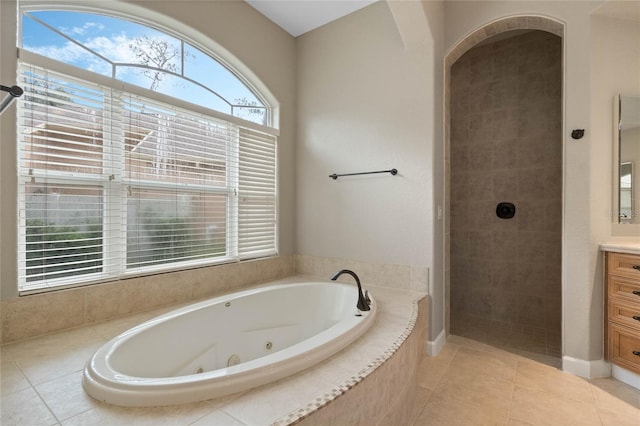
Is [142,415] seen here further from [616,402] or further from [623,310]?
[623,310]

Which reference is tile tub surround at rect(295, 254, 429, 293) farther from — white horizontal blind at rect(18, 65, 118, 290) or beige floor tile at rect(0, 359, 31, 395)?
beige floor tile at rect(0, 359, 31, 395)

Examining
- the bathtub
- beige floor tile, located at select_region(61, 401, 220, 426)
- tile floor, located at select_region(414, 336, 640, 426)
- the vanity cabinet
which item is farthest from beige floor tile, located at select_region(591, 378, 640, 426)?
beige floor tile, located at select_region(61, 401, 220, 426)

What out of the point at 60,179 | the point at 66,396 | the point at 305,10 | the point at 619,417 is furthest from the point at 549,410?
the point at 305,10

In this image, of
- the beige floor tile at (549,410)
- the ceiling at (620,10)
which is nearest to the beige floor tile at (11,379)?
the beige floor tile at (549,410)

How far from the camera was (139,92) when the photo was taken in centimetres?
189

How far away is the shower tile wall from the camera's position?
9.29 feet

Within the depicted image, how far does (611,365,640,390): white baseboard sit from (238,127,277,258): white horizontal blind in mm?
2654

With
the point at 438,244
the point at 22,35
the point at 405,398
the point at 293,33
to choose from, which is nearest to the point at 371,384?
the point at 405,398

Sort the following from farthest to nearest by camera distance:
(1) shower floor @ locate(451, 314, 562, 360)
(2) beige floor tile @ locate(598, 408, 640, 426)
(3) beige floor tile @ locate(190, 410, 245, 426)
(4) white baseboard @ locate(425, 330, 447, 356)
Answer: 1. (1) shower floor @ locate(451, 314, 562, 360)
2. (4) white baseboard @ locate(425, 330, 447, 356)
3. (2) beige floor tile @ locate(598, 408, 640, 426)
4. (3) beige floor tile @ locate(190, 410, 245, 426)

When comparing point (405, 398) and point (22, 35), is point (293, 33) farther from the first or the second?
point (405, 398)

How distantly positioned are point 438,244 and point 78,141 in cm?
252

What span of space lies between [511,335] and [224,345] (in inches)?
99.0

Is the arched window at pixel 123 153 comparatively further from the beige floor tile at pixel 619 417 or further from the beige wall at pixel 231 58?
the beige floor tile at pixel 619 417

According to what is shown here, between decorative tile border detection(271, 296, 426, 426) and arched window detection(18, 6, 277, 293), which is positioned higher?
arched window detection(18, 6, 277, 293)
